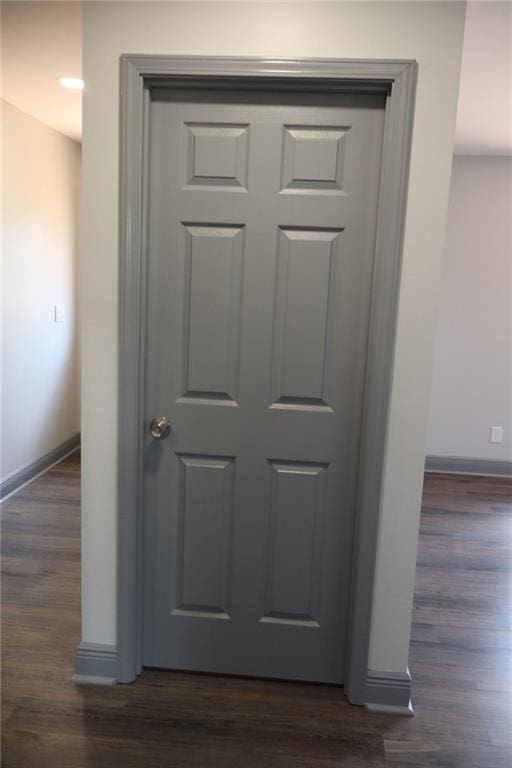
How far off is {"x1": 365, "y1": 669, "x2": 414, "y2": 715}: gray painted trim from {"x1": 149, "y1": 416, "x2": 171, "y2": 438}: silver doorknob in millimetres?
1069

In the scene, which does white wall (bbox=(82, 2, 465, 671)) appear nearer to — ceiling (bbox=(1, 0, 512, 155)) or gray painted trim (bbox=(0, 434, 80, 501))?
ceiling (bbox=(1, 0, 512, 155))

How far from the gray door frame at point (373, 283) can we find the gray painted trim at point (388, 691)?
0.03 meters

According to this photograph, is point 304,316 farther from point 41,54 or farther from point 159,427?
point 41,54

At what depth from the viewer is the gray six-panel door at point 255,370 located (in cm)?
200

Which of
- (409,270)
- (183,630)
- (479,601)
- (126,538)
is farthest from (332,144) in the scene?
(479,601)

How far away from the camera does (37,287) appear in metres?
4.19

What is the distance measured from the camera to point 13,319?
12.7 feet

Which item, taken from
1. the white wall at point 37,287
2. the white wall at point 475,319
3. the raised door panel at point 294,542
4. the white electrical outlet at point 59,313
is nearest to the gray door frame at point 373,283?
the raised door panel at point 294,542

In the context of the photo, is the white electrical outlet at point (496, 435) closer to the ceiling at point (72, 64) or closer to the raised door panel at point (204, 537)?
the ceiling at point (72, 64)

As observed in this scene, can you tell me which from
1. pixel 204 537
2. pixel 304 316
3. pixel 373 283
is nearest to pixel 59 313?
pixel 204 537

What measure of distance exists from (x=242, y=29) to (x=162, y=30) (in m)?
0.24

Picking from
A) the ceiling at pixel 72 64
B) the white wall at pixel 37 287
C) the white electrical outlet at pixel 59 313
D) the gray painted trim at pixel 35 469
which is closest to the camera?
the ceiling at pixel 72 64

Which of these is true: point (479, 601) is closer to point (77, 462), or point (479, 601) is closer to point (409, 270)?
point (409, 270)

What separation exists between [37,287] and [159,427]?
2446 millimetres
